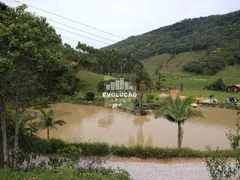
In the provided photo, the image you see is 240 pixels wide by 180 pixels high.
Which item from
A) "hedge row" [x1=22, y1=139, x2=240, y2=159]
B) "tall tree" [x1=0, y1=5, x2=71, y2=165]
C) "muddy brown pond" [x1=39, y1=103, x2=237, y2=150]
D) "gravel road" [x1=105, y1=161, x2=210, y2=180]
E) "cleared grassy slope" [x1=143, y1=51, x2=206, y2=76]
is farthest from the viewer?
"cleared grassy slope" [x1=143, y1=51, x2=206, y2=76]

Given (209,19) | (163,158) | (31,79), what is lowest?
(163,158)

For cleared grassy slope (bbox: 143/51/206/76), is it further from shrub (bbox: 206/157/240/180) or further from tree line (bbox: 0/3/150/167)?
shrub (bbox: 206/157/240/180)

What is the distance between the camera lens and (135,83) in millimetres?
24656

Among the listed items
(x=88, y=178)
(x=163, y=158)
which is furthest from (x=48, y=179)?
(x=163, y=158)

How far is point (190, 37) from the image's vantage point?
4259 inches

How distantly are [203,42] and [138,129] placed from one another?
261 feet

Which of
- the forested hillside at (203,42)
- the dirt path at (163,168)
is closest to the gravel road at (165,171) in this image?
the dirt path at (163,168)

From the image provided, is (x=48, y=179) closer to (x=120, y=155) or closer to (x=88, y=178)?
(x=88, y=178)

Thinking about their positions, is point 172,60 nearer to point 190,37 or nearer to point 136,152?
point 190,37

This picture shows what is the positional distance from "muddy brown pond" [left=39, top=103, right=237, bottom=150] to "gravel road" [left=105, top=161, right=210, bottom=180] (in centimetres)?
400

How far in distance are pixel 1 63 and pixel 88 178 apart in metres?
4.47

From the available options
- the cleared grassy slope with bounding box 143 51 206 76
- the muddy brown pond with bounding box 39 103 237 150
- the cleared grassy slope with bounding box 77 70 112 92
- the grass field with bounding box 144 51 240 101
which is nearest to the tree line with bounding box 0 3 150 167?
the muddy brown pond with bounding box 39 103 237 150

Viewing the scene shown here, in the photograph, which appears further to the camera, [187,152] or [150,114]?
[150,114]

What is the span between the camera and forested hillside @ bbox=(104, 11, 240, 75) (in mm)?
64062
